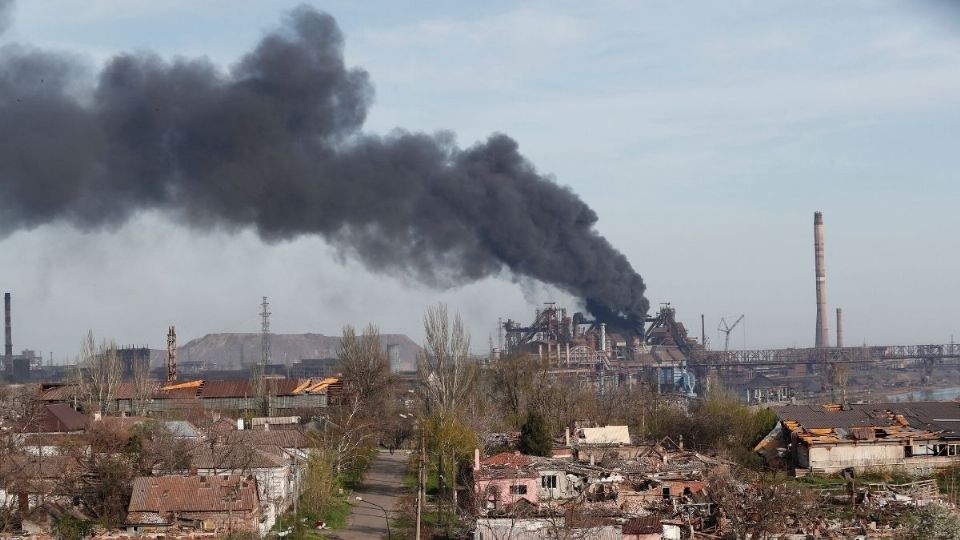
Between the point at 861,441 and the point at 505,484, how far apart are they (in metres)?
9.29

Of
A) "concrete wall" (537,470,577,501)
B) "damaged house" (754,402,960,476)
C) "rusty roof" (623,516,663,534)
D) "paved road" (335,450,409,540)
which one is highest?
"damaged house" (754,402,960,476)

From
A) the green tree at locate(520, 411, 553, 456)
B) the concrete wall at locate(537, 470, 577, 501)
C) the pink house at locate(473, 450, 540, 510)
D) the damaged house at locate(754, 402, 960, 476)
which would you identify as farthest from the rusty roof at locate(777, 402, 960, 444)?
the pink house at locate(473, 450, 540, 510)

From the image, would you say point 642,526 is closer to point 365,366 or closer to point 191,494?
point 191,494

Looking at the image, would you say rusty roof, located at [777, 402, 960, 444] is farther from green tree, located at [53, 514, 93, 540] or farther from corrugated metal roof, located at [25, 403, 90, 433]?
corrugated metal roof, located at [25, 403, 90, 433]

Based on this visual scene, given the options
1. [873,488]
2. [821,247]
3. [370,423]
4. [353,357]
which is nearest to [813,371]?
[821,247]

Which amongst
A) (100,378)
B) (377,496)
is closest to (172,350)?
(100,378)

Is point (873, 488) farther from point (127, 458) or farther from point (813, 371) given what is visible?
point (813, 371)

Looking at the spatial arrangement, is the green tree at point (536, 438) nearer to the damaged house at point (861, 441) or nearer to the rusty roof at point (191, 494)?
the damaged house at point (861, 441)

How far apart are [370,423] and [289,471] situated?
928cm

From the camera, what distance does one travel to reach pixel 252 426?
31562 millimetres

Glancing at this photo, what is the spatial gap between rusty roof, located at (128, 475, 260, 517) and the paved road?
1657 mm

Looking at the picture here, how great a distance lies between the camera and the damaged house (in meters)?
26.2

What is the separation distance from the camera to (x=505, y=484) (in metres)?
21.1

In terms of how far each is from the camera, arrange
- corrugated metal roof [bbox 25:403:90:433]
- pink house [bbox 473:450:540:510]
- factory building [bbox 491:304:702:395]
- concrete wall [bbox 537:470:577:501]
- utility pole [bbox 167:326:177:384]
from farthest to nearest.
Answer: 1. factory building [bbox 491:304:702:395]
2. utility pole [bbox 167:326:177:384]
3. corrugated metal roof [bbox 25:403:90:433]
4. concrete wall [bbox 537:470:577:501]
5. pink house [bbox 473:450:540:510]
